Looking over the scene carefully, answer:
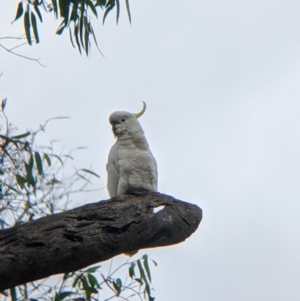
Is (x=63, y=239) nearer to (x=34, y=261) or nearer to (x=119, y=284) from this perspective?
(x=34, y=261)

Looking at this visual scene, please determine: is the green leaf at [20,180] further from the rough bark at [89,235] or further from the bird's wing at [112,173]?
the rough bark at [89,235]

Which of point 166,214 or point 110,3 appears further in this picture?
point 110,3

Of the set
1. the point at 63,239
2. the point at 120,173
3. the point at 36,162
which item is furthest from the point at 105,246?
the point at 120,173

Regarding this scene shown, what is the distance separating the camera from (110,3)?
316 cm

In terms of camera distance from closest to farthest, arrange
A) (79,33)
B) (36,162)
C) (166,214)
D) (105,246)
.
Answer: (105,246) → (166,214) → (79,33) → (36,162)

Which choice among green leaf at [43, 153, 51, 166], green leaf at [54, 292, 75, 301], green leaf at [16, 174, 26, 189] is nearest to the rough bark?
green leaf at [54, 292, 75, 301]

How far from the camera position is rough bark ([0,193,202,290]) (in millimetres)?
2291

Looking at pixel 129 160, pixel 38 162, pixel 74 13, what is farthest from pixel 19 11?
pixel 129 160

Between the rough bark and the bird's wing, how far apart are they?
111 centimetres

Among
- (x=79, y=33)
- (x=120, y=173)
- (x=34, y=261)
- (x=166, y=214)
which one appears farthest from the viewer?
(x=120, y=173)

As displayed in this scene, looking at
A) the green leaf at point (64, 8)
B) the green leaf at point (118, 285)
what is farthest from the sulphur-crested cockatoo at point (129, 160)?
the green leaf at point (64, 8)

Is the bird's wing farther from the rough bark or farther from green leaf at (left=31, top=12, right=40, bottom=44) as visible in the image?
the rough bark

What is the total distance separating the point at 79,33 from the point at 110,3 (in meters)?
0.17

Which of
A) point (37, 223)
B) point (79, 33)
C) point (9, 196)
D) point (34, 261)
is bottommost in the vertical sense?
point (34, 261)
